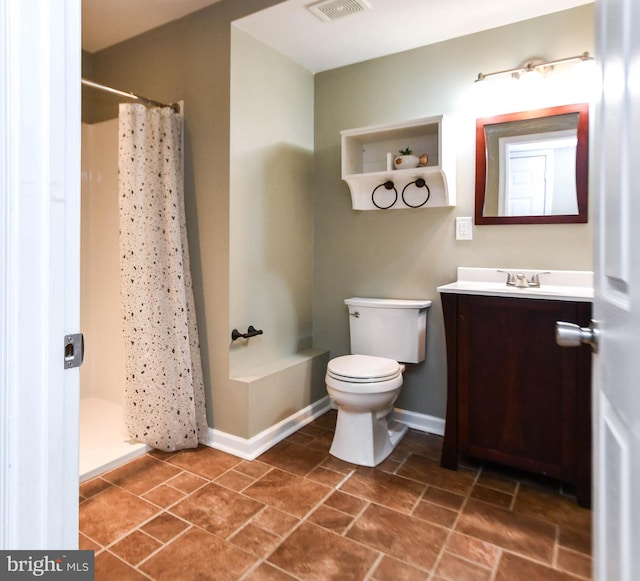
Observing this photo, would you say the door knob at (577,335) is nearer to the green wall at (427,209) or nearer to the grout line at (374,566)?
the grout line at (374,566)

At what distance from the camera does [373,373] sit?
214 centimetres

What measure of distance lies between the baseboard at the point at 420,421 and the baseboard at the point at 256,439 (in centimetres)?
59

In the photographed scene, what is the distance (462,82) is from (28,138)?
92.5 inches

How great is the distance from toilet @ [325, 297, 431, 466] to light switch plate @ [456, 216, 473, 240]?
420mm

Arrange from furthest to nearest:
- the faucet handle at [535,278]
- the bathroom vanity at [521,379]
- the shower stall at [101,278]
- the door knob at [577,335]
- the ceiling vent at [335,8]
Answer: the shower stall at [101,278] < the faucet handle at [535,278] < the ceiling vent at [335,8] < the bathroom vanity at [521,379] < the door knob at [577,335]

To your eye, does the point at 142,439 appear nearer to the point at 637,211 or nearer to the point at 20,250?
the point at 20,250

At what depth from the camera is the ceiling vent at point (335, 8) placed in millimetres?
2061

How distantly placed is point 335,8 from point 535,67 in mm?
1028

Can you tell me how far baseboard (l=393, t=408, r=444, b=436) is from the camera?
2555mm

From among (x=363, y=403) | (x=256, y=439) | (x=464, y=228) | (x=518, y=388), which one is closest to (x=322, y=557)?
(x=363, y=403)

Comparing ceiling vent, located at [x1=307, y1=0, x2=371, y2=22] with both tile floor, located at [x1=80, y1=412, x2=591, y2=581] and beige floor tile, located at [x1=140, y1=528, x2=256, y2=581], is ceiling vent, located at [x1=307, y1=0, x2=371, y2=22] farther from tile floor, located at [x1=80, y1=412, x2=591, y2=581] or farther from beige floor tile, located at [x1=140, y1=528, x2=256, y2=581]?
beige floor tile, located at [x1=140, y1=528, x2=256, y2=581]

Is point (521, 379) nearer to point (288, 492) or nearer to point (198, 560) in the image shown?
point (288, 492)

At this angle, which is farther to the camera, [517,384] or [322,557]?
[517,384]

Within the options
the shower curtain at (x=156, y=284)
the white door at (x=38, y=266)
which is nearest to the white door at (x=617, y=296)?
the white door at (x=38, y=266)
